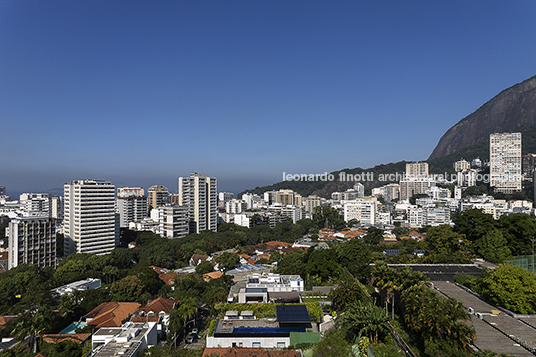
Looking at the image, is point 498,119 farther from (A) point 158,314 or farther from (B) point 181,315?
(A) point 158,314

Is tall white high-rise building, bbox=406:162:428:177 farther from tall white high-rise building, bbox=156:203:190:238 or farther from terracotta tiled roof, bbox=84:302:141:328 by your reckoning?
terracotta tiled roof, bbox=84:302:141:328

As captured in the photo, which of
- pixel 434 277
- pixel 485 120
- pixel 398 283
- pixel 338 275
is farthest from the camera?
pixel 485 120

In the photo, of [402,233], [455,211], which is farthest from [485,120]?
[402,233]

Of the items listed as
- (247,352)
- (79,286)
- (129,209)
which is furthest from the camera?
(129,209)

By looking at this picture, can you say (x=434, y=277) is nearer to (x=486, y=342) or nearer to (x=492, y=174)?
(x=486, y=342)

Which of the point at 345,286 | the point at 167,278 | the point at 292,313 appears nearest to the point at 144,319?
the point at 292,313

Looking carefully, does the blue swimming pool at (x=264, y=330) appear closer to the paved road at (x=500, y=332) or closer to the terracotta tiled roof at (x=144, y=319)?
the terracotta tiled roof at (x=144, y=319)

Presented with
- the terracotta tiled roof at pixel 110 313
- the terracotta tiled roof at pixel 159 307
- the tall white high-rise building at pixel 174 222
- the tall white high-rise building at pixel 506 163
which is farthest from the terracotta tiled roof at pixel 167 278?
the tall white high-rise building at pixel 506 163

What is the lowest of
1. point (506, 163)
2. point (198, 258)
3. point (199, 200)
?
point (198, 258)
